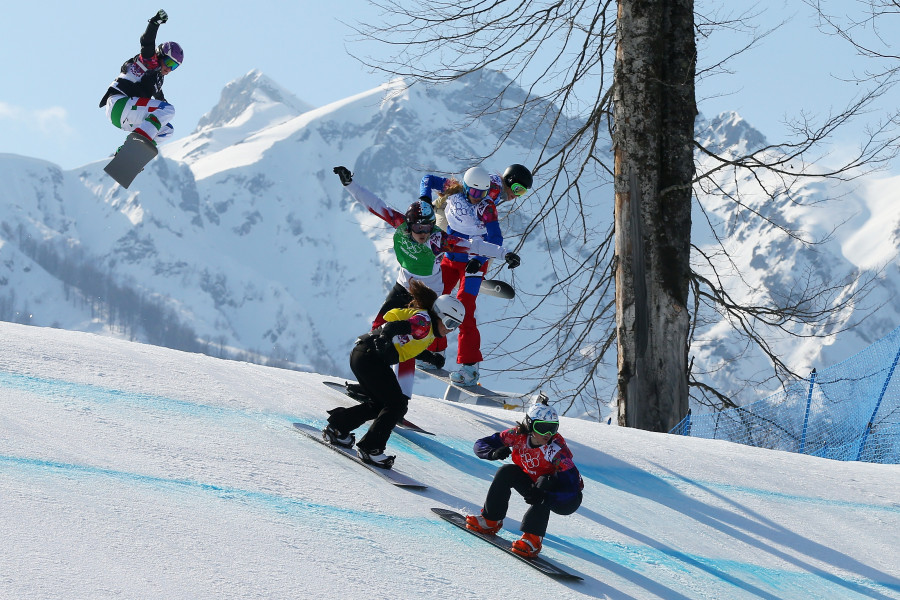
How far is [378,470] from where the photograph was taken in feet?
21.9

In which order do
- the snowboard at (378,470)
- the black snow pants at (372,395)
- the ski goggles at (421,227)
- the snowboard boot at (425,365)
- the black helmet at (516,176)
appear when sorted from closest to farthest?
the snowboard at (378,470) → the black snow pants at (372,395) → the ski goggles at (421,227) → the black helmet at (516,176) → the snowboard boot at (425,365)

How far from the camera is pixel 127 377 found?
7.46 m

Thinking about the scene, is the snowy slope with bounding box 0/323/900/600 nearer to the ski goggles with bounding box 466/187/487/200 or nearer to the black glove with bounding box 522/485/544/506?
the black glove with bounding box 522/485/544/506

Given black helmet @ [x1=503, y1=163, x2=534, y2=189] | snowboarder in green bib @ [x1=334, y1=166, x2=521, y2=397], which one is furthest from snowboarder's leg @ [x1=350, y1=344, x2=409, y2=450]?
black helmet @ [x1=503, y1=163, x2=534, y2=189]

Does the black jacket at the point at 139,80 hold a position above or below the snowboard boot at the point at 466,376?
above

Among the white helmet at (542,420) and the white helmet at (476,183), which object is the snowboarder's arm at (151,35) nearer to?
the white helmet at (476,183)

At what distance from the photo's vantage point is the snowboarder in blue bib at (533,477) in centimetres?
592

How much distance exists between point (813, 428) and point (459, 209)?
17.0 feet

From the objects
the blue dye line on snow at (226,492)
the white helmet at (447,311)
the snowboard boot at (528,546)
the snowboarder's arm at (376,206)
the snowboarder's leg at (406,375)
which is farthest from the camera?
the snowboarder's arm at (376,206)

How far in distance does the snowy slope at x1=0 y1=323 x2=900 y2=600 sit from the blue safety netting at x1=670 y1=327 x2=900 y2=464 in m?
1.37

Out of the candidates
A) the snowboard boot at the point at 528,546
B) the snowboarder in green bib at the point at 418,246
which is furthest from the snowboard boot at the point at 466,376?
the snowboard boot at the point at 528,546

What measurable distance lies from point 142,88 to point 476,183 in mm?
3397

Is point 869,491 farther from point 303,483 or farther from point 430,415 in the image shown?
point 303,483

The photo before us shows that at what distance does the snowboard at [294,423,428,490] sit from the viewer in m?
6.59
